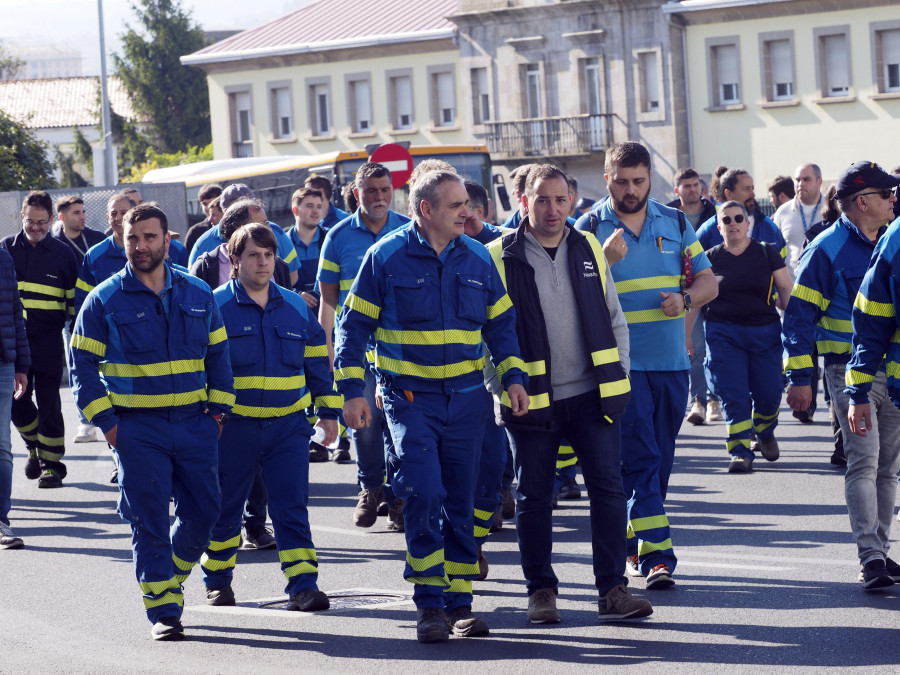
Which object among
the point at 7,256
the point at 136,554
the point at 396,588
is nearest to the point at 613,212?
the point at 396,588

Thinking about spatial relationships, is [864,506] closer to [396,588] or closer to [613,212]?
[613,212]

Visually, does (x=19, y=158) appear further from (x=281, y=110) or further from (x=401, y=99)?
(x=281, y=110)

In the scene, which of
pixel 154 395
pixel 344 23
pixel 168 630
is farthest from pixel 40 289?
pixel 344 23

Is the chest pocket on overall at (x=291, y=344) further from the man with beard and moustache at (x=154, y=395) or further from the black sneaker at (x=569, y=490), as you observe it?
the black sneaker at (x=569, y=490)

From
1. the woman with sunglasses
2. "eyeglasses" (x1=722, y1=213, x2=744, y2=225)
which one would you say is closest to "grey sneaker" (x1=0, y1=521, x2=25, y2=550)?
the woman with sunglasses

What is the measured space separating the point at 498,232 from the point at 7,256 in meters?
3.28

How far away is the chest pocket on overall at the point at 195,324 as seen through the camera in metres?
7.28

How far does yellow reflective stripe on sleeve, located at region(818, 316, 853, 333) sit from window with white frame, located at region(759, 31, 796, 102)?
3839 centimetres

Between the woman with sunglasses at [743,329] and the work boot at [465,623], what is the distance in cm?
503

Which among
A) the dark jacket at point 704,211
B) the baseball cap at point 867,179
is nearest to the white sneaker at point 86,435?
Result: the dark jacket at point 704,211

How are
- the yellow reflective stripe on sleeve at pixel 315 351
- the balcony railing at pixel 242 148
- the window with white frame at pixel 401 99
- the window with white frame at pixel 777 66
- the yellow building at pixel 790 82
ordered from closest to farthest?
the yellow reflective stripe on sleeve at pixel 315 351 → the yellow building at pixel 790 82 → the window with white frame at pixel 777 66 → the window with white frame at pixel 401 99 → the balcony railing at pixel 242 148

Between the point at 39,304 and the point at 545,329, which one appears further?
the point at 39,304

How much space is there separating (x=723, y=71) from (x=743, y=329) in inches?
1402

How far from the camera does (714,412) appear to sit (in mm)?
14992
